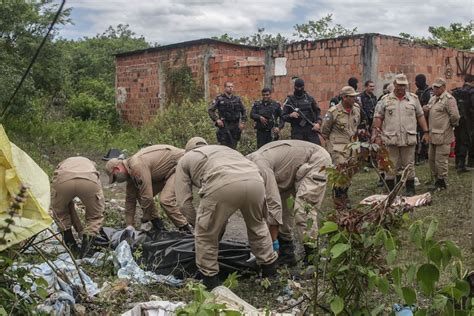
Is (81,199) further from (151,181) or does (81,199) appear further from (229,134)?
(229,134)

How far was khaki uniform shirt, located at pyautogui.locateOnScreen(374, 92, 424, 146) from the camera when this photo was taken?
7.46 metres

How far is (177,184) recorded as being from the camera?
15.9 ft

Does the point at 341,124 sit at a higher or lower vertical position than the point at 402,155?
higher

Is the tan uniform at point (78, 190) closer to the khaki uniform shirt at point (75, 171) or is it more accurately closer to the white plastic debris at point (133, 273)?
the khaki uniform shirt at point (75, 171)

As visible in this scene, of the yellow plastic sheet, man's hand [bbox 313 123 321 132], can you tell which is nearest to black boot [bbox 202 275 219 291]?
the yellow plastic sheet

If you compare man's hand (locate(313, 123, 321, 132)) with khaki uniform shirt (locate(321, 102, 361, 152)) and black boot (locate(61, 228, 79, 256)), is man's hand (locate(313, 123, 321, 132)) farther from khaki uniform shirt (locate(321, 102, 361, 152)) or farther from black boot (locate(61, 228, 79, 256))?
black boot (locate(61, 228, 79, 256))

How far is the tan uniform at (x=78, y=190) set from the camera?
5.58 metres

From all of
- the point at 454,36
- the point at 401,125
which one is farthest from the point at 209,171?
the point at 454,36

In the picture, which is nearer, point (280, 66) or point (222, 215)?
point (222, 215)

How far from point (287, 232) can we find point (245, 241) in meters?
0.43

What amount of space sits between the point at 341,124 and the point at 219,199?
138 inches

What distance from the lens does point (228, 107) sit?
10.4 m

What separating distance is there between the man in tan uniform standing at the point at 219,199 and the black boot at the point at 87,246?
3.47ft

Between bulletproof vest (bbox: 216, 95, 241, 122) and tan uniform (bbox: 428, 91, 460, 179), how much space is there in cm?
353
